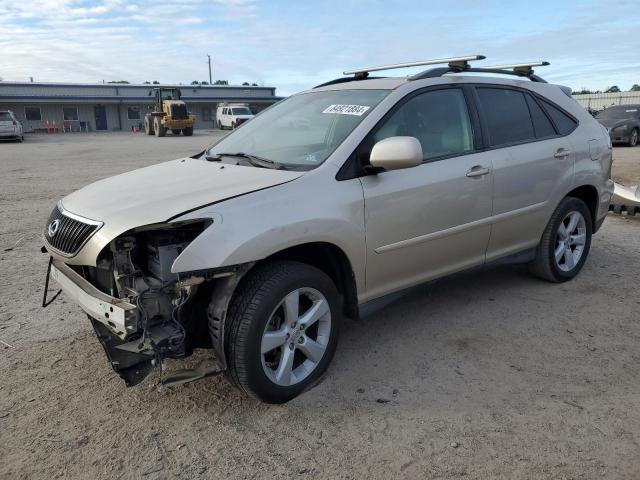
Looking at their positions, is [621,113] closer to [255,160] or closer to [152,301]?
[255,160]

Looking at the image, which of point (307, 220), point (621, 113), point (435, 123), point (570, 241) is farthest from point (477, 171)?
point (621, 113)

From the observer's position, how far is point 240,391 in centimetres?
317

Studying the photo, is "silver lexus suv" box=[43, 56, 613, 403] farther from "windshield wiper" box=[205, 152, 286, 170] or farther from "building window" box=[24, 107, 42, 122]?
"building window" box=[24, 107, 42, 122]

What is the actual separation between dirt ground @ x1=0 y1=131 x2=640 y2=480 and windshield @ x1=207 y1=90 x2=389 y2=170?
1.26 m

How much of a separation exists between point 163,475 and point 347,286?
1.52m

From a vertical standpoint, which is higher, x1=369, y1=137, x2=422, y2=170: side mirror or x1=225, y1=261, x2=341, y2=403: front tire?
x1=369, y1=137, x2=422, y2=170: side mirror

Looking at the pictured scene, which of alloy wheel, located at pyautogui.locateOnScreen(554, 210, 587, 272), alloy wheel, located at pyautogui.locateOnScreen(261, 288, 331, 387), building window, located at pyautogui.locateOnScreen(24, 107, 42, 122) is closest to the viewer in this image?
alloy wheel, located at pyautogui.locateOnScreen(261, 288, 331, 387)

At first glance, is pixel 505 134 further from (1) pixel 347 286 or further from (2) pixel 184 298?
(2) pixel 184 298

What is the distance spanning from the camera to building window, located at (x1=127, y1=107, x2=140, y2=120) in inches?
1919

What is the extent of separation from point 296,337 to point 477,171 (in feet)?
6.17

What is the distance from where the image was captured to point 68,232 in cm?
307

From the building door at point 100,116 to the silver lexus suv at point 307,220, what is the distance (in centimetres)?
4747

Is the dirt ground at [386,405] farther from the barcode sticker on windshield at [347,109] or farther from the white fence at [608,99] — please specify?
the white fence at [608,99]

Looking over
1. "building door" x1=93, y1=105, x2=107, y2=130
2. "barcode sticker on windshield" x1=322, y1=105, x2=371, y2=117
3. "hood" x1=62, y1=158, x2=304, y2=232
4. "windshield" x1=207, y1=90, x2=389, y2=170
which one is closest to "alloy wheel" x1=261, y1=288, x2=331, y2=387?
"hood" x1=62, y1=158, x2=304, y2=232
